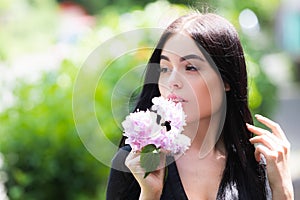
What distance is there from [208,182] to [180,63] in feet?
1.48

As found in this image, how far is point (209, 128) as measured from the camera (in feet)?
9.80

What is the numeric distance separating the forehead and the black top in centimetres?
38

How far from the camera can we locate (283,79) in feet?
82.5

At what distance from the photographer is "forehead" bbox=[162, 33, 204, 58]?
2855 millimetres

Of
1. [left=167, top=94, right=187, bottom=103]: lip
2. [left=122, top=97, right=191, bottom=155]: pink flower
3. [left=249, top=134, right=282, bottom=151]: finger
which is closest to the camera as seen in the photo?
[left=122, top=97, right=191, bottom=155]: pink flower

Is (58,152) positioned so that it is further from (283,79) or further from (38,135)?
(283,79)

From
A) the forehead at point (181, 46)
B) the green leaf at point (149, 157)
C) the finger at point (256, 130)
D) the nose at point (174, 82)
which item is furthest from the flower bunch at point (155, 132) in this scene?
→ the finger at point (256, 130)

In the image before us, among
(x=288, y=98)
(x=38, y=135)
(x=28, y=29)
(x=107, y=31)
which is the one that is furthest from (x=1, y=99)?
(x=288, y=98)

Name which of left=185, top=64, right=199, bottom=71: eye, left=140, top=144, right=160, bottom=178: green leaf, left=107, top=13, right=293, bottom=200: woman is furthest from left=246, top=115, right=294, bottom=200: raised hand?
left=140, top=144, right=160, bottom=178: green leaf

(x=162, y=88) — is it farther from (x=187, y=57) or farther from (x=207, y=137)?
(x=207, y=137)

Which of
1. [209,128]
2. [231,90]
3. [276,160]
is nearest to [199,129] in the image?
[209,128]

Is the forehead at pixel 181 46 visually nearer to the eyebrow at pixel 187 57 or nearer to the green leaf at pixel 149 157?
the eyebrow at pixel 187 57

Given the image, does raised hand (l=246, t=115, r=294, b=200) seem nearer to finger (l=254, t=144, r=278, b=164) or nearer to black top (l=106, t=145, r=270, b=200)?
finger (l=254, t=144, r=278, b=164)

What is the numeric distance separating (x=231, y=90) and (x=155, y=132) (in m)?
0.50
